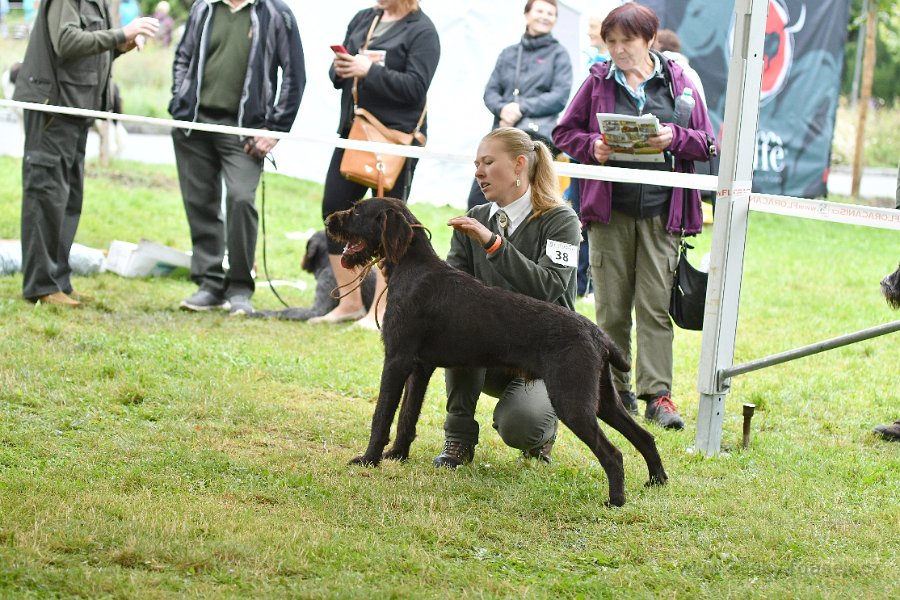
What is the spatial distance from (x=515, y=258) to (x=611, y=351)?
0.53 metres

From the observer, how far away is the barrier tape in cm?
472

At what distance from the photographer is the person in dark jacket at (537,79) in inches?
359

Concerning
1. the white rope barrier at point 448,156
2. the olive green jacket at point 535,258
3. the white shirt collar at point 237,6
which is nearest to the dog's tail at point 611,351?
the olive green jacket at point 535,258

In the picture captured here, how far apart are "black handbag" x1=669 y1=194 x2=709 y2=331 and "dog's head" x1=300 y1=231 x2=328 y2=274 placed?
359 centimetres

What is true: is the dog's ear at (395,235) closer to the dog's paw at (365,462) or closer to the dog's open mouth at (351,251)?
the dog's open mouth at (351,251)

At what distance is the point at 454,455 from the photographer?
15.7 feet

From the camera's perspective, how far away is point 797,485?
4562 mm

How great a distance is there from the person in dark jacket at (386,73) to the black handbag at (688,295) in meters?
2.43

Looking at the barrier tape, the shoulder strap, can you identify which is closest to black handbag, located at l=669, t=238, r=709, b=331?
the barrier tape

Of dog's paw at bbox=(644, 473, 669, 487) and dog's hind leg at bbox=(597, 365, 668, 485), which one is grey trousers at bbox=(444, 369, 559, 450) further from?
dog's paw at bbox=(644, 473, 669, 487)

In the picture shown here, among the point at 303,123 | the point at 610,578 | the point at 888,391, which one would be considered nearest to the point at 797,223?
the point at 303,123

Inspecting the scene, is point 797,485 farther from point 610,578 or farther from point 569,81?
point 569,81

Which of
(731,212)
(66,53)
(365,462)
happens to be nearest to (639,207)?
(731,212)

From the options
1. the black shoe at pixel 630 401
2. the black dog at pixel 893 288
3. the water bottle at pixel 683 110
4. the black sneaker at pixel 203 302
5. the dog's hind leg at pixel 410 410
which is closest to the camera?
the dog's hind leg at pixel 410 410
